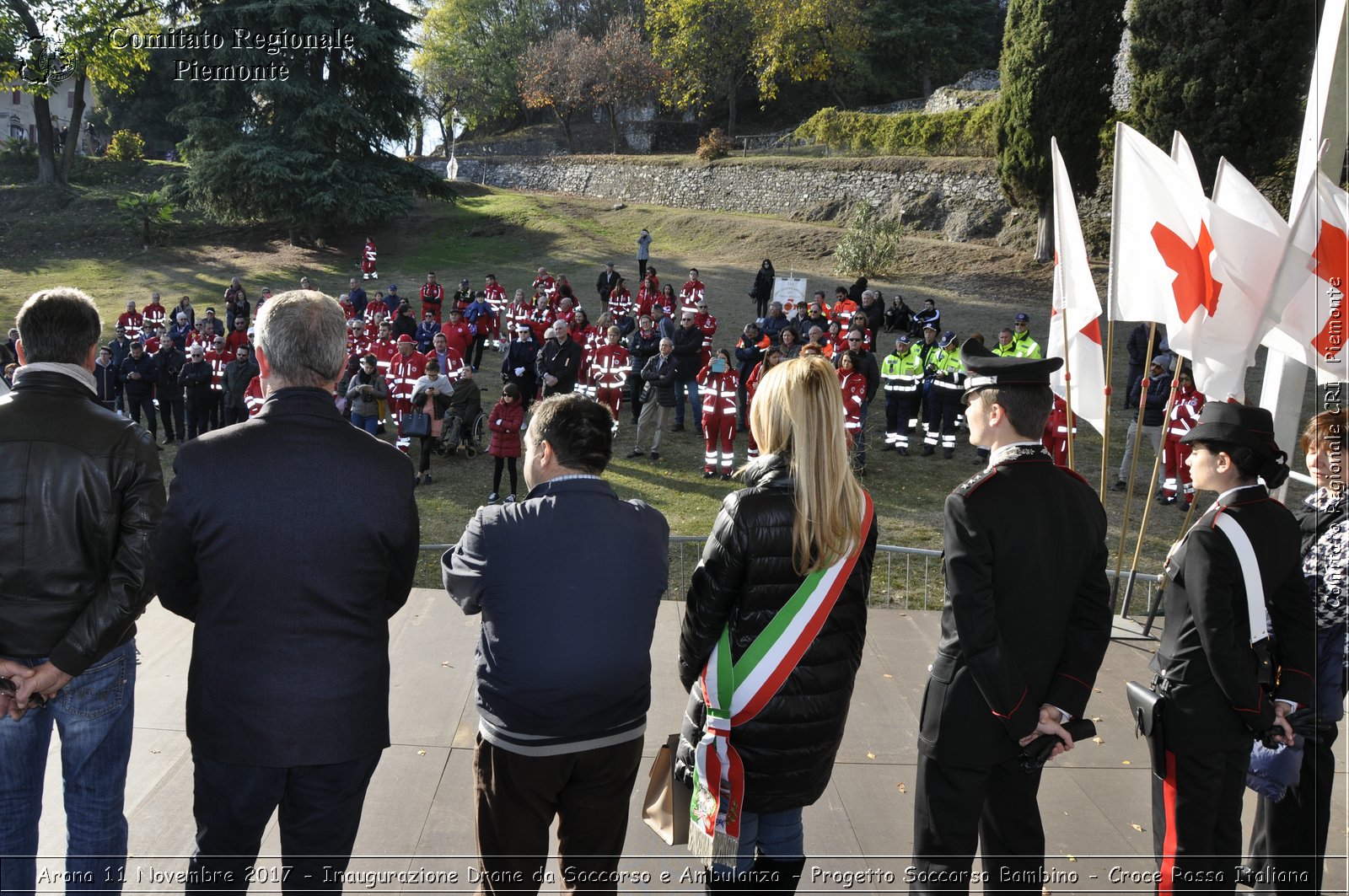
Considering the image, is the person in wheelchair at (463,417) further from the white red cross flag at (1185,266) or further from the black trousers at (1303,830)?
the black trousers at (1303,830)

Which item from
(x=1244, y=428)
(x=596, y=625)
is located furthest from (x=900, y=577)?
(x=596, y=625)

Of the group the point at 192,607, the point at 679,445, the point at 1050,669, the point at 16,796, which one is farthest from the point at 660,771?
the point at 679,445

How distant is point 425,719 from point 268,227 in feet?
125

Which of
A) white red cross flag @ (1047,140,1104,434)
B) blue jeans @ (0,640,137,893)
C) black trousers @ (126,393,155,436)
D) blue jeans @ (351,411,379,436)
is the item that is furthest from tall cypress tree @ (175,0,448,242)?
blue jeans @ (0,640,137,893)

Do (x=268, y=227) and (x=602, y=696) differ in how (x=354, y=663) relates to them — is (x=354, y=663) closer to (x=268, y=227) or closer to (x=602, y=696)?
(x=602, y=696)

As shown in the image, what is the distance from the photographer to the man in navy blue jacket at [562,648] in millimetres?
2879

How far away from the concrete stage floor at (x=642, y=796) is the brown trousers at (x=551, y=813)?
3.01ft

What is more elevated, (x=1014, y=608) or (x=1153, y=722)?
(x=1014, y=608)

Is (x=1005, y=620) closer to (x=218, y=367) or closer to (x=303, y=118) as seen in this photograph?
(x=218, y=367)

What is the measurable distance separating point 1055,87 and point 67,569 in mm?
27148

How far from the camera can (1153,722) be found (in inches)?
142

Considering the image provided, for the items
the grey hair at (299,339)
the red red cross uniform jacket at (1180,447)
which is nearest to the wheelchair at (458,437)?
the red red cross uniform jacket at (1180,447)

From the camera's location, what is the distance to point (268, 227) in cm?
3903

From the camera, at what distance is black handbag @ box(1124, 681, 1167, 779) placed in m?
3.60
